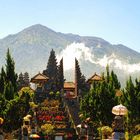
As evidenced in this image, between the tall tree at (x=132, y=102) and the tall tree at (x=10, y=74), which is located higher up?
the tall tree at (x=10, y=74)

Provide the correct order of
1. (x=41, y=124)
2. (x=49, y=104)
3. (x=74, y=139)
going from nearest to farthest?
(x=74, y=139) → (x=41, y=124) → (x=49, y=104)

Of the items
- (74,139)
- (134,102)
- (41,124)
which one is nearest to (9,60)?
(41,124)

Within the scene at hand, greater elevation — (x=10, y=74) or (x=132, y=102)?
(x=10, y=74)

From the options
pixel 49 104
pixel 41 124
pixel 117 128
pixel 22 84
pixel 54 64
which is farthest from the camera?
pixel 54 64

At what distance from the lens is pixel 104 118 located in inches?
1831

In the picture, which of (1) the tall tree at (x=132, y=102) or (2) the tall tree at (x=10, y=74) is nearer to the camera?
(1) the tall tree at (x=132, y=102)

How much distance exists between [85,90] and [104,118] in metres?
40.2

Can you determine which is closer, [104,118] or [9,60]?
[104,118]

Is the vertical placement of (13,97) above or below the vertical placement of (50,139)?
above

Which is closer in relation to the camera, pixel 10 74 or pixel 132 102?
pixel 132 102

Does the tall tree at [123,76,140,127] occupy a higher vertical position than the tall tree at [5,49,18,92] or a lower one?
lower

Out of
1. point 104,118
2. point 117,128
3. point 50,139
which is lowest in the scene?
point 50,139

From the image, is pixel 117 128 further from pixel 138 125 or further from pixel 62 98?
pixel 62 98

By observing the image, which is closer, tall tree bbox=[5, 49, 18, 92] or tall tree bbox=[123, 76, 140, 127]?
tall tree bbox=[123, 76, 140, 127]
